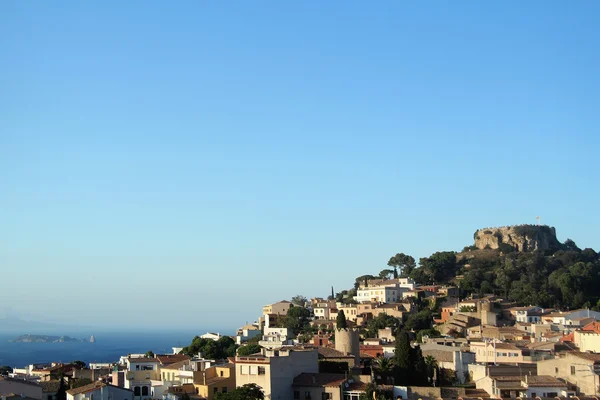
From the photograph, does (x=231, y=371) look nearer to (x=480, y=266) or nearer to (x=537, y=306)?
(x=537, y=306)

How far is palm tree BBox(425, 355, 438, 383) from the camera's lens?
46438 millimetres

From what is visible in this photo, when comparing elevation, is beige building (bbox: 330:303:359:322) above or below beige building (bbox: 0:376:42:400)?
above

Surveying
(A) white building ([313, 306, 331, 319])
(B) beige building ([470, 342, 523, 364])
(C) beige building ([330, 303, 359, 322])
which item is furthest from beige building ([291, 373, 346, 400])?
(A) white building ([313, 306, 331, 319])

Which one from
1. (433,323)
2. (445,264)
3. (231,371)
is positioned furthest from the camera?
(445,264)

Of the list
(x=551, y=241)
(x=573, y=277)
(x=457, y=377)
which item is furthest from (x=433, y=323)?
(x=551, y=241)

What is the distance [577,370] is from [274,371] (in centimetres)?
1537

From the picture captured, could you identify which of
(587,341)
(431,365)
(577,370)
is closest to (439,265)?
(587,341)

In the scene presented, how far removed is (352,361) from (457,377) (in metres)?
7.20

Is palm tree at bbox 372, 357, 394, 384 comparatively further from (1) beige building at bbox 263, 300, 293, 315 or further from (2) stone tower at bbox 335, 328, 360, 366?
(1) beige building at bbox 263, 300, 293, 315

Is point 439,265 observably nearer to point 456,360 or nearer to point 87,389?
point 456,360

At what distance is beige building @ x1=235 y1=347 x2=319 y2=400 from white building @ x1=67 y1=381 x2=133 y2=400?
618 cm

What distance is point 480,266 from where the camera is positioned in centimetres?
9925

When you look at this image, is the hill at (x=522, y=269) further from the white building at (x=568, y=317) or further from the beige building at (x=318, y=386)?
the beige building at (x=318, y=386)

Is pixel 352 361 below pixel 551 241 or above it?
below
